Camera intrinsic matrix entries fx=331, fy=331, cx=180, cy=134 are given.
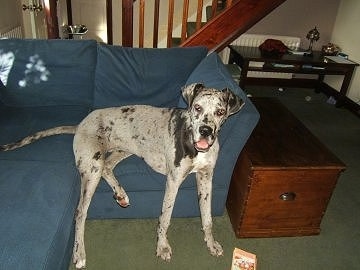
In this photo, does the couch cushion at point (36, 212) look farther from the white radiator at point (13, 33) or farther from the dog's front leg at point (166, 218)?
the white radiator at point (13, 33)

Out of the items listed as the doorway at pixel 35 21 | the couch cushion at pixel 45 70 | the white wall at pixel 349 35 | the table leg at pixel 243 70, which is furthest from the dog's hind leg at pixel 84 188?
the white wall at pixel 349 35

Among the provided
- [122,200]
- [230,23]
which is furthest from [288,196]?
[230,23]

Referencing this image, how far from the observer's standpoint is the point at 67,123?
2598mm

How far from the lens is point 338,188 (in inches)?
123

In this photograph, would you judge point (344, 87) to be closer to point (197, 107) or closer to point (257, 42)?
point (257, 42)

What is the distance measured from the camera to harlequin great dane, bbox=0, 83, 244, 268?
6.23ft

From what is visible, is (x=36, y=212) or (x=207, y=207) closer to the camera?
(x=36, y=212)

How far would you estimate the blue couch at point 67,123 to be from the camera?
155 centimetres

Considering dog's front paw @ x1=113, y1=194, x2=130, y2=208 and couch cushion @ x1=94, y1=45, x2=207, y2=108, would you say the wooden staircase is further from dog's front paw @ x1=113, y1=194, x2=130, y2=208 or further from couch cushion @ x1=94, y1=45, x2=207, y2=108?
dog's front paw @ x1=113, y1=194, x2=130, y2=208

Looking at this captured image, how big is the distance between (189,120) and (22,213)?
1037 mm

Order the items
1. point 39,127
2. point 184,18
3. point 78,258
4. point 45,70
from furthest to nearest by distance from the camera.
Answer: point 184,18
point 45,70
point 39,127
point 78,258

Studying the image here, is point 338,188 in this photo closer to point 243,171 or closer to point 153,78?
point 243,171

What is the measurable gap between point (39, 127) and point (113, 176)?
76cm

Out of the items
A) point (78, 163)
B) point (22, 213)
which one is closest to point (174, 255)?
point (78, 163)
